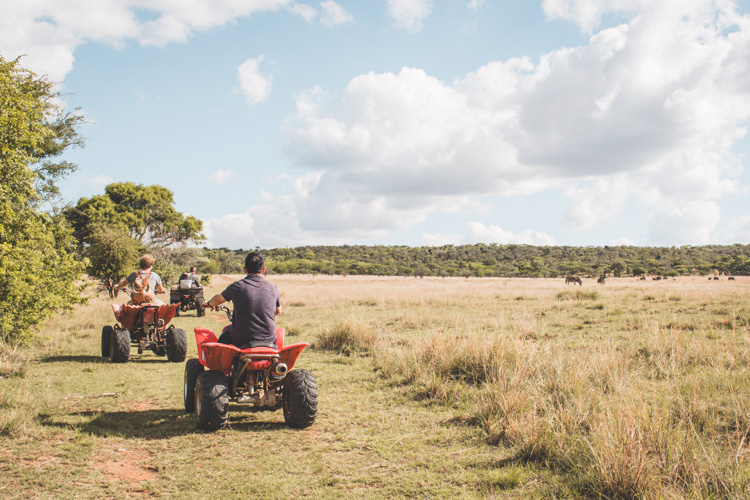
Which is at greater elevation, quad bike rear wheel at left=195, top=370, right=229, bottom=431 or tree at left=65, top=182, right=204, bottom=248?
tree at left=65, top=182, right=204, bottom=248

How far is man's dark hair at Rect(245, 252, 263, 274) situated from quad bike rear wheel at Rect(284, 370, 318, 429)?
4.31ft

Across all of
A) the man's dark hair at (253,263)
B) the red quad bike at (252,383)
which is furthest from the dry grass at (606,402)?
the man's dark hair at (253,263)

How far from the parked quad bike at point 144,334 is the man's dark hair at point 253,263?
15.6ft

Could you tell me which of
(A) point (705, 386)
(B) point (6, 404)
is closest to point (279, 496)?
(B) point (6, 404)

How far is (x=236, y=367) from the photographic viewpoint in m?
5.44

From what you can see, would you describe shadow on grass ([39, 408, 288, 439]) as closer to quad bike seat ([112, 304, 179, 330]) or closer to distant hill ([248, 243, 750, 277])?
quad bike seat ([112, 304, 179, 330])

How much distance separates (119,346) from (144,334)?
2.04 feet

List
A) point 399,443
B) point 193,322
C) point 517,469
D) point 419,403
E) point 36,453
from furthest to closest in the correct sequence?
1. point 193,322
2. point 419,403
3. point 399,443
4. point 36,453
5. point 517,469

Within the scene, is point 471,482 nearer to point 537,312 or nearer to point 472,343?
point 472,343

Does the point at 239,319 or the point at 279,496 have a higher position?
→ the point at 239,319

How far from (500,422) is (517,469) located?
1.04 meters

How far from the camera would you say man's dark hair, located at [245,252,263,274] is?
5.45 meters

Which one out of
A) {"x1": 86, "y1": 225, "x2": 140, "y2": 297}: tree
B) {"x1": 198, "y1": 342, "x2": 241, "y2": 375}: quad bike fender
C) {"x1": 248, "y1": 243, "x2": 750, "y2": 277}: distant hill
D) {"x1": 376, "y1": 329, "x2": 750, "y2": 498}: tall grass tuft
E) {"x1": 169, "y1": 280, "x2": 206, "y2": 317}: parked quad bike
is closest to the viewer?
{"x1": 376, "y1": 329, "x2": 750, "y2": 498}: tall grass tuft

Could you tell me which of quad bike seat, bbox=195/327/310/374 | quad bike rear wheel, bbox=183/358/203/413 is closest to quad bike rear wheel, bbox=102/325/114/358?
quad bike rear wheel, bbox=183/358/203/413
